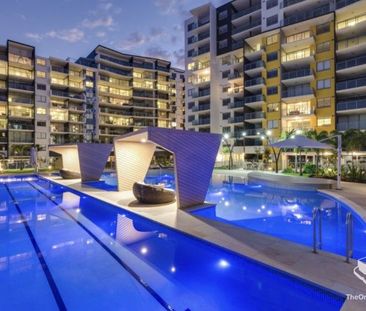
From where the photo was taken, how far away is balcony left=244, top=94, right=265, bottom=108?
39.6m

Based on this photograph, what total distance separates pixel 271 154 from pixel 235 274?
1350 inches

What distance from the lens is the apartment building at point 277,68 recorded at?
32812 millimetres

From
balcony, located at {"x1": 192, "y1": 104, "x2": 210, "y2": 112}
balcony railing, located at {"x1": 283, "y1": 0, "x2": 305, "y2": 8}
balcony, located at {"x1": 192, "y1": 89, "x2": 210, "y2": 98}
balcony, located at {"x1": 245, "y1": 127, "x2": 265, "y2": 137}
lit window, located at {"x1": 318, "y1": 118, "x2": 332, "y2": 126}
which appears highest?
balcony railing, located at {"x1": 283, "y1": 0, "x2": 305, "y2": 8}

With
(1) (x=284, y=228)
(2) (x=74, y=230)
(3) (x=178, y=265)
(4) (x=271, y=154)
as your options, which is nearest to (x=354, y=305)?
(3) (x=178, y=265)

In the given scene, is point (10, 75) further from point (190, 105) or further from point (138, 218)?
point (138, 218)

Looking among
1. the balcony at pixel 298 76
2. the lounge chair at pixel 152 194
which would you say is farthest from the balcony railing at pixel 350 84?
the lounge chair at pixel 152 194

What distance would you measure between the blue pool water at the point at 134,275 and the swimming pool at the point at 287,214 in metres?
2.87

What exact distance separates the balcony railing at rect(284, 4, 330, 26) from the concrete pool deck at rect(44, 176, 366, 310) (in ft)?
119

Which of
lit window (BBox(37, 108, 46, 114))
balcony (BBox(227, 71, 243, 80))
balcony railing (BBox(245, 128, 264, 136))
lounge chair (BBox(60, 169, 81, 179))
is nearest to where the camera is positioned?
lounge chair (BBox(60, 169, 81, 179))

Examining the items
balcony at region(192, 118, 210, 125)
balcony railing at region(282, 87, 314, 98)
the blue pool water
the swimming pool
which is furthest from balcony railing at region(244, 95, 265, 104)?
the blue pool water

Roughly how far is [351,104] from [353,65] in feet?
15.2

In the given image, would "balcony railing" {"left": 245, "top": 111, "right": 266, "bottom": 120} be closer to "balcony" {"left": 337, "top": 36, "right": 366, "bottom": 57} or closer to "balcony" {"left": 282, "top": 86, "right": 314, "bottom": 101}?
"balcony" {"left": 282, "top": 86, "right": 314, "bottom": 101}

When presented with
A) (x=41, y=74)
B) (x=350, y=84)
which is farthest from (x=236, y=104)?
(x=41, y=74)

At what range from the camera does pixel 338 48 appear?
3391 centimetres
